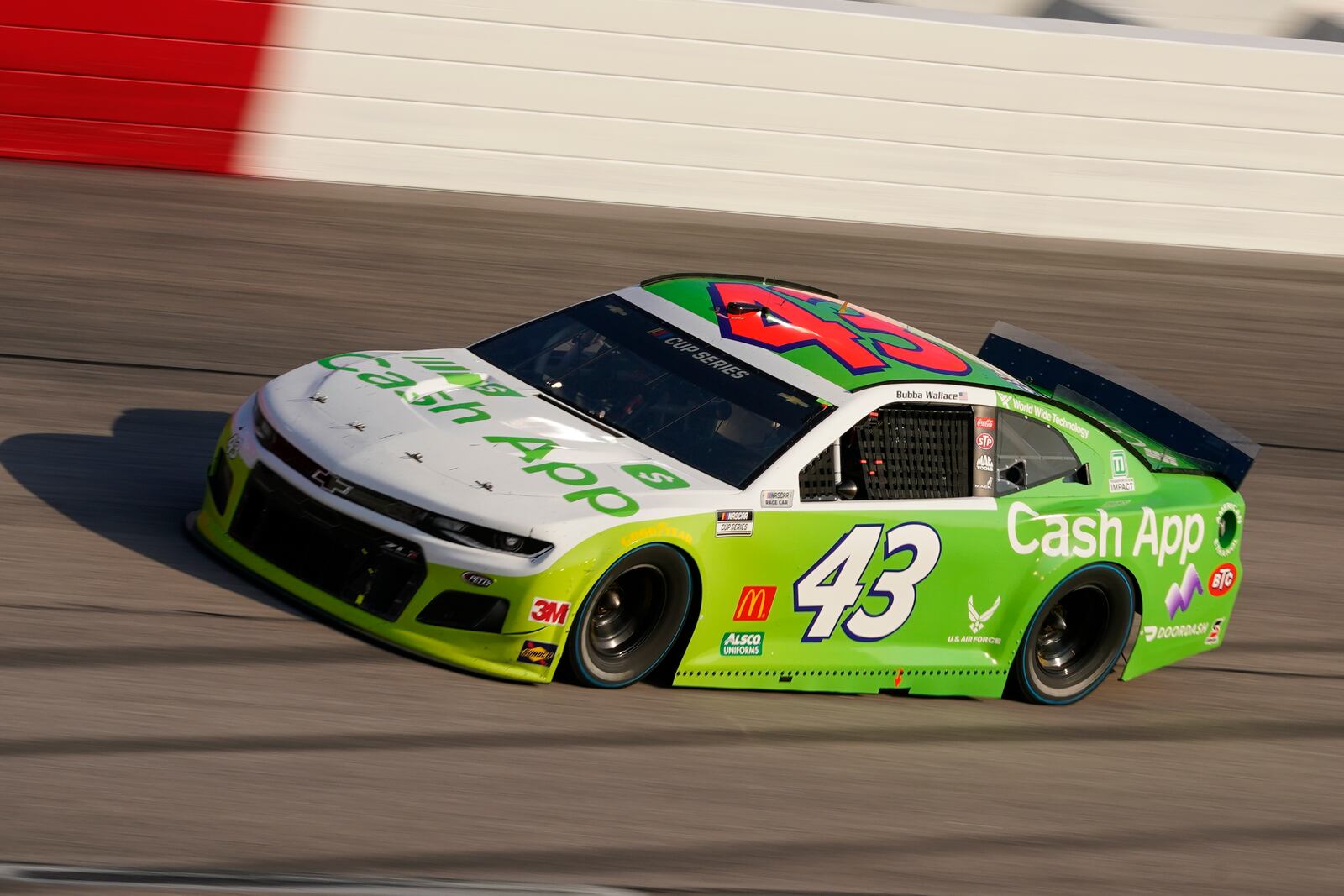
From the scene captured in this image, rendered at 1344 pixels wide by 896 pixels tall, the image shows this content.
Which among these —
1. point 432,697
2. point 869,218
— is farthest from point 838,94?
point 432,697

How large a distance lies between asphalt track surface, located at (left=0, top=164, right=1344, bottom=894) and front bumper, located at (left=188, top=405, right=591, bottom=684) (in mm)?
92

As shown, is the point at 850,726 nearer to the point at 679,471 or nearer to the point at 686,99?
the point at 679,471

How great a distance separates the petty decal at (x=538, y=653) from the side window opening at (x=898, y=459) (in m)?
1.12

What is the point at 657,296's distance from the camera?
22.9 ft

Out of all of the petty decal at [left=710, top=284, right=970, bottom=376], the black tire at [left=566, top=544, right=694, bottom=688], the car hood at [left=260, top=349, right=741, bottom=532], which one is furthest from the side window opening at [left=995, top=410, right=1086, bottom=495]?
the black tire at [left=566, top=544, right=694, bottom=688]

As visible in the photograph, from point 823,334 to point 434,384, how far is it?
1.60 m

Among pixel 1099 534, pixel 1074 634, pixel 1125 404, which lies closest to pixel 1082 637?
pixel 1074 634

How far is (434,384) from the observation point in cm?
638

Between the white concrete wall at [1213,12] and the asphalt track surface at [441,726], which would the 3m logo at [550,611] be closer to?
the asphalt track surface at [441,726]

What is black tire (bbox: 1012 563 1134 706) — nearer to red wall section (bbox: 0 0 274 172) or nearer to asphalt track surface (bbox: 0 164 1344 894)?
asphalt track surface (bbox: 0 164 1344 894)

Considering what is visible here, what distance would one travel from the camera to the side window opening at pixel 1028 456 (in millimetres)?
6637

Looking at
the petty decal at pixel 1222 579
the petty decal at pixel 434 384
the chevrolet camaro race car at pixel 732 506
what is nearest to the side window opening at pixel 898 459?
the chevrolet camaro race car at pixel 732 506

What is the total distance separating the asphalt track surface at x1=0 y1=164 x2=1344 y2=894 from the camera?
4.72 metres

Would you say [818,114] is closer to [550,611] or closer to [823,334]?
[823,334]
